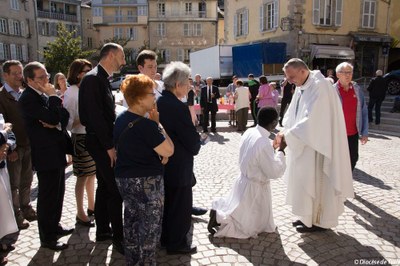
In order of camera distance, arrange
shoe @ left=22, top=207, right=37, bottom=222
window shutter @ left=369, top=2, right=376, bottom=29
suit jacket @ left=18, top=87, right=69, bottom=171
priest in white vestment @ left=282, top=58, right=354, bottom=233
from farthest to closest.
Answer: window shutter @ left=369, top=2, right=376, bottom=29, shoe @ left=22, top=207, right=37, bottom=222, priest in white vestment @ left=282, top=58, right=354, bottom=233, suit jacket @ left=18, top=87, right=69, bottom=171

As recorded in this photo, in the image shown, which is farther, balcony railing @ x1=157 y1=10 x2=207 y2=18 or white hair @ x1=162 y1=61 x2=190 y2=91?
balcony railing @ x1=157 y1=10 x2=207 y2=18

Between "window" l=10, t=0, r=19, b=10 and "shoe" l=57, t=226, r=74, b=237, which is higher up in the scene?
"window" l=10, t=0, r=19, b=10

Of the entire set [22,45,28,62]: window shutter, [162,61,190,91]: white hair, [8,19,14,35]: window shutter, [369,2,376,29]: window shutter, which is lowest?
[162,61,190,91]: white hair

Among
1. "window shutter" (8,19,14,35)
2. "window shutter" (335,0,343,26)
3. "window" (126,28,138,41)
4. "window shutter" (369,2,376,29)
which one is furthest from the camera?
"window" (126,28,138,41)

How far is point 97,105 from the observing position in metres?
3.33

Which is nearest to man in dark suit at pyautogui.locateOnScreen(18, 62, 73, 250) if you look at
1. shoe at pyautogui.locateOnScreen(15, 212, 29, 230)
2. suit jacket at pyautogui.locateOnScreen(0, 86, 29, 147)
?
shoe at pyautogui.locateOnScreen(15, 212, 29, 230)

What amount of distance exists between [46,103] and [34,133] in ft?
1.11

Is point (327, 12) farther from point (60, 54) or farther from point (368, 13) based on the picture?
point (60, 54)

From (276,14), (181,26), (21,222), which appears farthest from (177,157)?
(181,26)

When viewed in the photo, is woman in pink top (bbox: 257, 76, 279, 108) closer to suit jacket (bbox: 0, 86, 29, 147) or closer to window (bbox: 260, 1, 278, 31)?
suit jacket (bbox: 0, 86, 29, 147)

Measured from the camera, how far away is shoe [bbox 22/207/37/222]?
4.54 metres

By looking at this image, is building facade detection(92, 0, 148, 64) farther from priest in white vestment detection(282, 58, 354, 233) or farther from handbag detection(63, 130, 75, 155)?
priest in white vestment detection(282, 58, 354, 233)

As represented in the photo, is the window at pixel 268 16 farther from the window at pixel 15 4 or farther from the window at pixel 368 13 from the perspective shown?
the window at pixel 15 4

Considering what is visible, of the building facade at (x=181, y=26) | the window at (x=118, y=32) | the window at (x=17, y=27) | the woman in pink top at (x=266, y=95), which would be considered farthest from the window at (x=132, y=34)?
→ the woman in pink top at (x=266, y=95)
